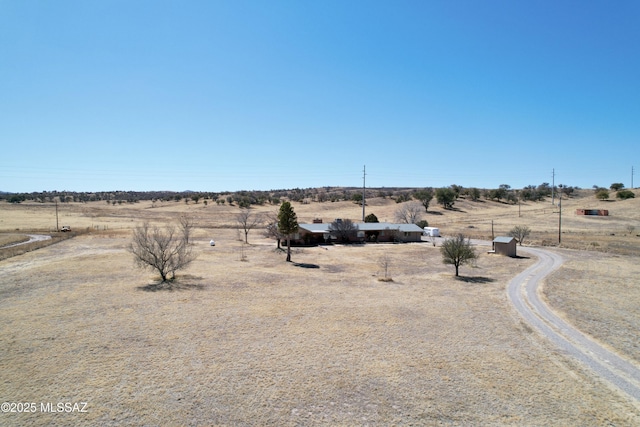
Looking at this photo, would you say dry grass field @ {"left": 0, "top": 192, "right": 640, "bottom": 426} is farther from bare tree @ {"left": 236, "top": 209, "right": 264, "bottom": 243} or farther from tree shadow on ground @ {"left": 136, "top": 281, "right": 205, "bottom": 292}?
bare tree @ {"left": 236, "top": 209, "right": 264, "bottom": 243}

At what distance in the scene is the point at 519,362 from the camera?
14.7 m

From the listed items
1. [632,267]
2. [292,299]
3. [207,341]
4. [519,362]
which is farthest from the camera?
[632,267]

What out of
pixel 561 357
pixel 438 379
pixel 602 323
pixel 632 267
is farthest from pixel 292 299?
pixel 632 267

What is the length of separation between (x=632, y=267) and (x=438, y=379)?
33.0m

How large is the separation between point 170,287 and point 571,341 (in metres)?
24.1

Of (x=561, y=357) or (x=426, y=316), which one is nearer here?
(x=561, y=357)

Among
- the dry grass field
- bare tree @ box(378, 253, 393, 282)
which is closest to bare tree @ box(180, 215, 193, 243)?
the dry grass field

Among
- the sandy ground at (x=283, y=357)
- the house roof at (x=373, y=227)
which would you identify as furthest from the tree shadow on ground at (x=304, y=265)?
the house roof at (x=373, y=227)

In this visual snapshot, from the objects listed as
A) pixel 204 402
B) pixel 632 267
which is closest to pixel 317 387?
pixel 204 402

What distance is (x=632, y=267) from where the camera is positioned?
113 ft

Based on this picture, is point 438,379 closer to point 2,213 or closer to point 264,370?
point 264,370

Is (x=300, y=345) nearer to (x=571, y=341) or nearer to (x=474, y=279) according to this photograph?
(x=571, y=341)

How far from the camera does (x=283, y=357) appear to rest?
48.9ft

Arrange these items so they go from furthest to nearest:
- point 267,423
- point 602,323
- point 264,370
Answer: point 602,323 < point 264,370 < point 267,423
